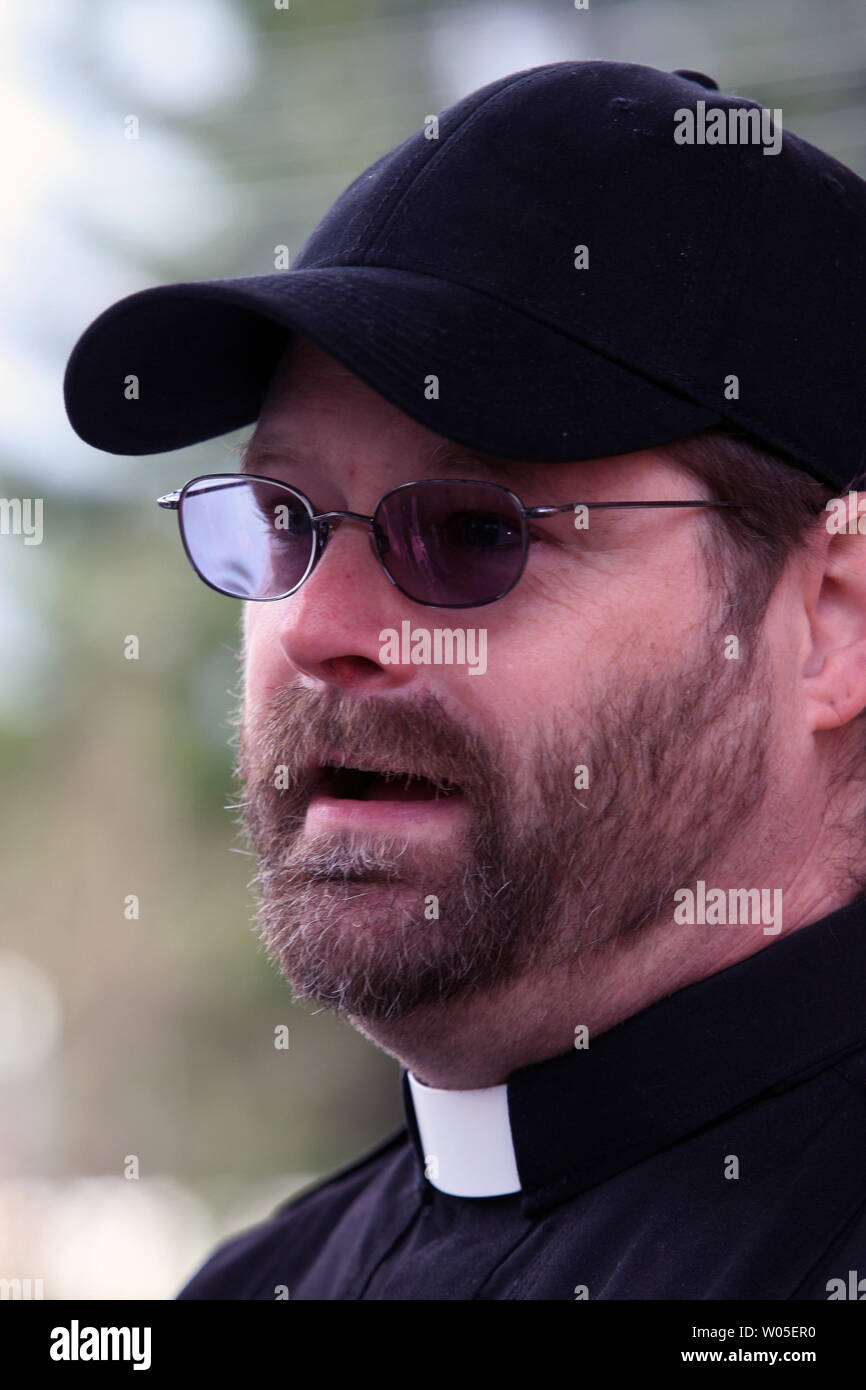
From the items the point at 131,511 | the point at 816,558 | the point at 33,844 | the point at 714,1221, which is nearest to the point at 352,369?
the point at 816,558

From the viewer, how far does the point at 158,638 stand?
5547 millimetres

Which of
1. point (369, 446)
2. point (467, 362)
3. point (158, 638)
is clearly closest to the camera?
point (467, 362)

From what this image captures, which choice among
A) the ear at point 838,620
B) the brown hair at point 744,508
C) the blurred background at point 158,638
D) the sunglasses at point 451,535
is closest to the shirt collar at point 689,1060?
the ear at point 838,620

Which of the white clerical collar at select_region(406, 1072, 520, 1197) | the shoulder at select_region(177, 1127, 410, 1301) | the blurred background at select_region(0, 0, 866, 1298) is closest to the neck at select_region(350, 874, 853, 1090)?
the white clerical collar at select_region(406, 1072, 520, 1197)

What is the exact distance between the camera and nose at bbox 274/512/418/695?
4.60 ft

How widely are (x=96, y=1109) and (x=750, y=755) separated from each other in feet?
18.4

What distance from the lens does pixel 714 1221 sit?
1.28 m

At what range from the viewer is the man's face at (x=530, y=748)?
4.48ft

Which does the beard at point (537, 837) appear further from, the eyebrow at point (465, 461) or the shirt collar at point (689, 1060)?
the eyebrow at point (465, 461)

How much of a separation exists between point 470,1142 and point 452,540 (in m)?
0.64

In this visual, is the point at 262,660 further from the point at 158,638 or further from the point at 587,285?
the point at 158,638

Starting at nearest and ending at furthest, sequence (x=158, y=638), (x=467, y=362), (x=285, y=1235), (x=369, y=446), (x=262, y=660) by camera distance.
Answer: (x=467, y=362), (x=369, y=446), (x=262, y=660), (x=285, y=1235), (x=158, y=638)

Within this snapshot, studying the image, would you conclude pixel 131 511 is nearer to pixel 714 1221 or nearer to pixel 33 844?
pixel 33 844

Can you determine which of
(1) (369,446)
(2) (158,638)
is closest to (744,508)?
(1) (369,446)
